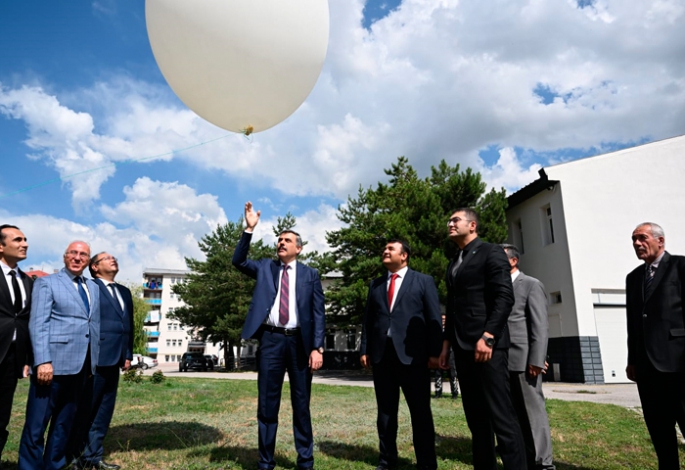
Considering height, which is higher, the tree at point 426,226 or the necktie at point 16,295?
the tree at point 426,226

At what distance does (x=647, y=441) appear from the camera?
5.09 metres

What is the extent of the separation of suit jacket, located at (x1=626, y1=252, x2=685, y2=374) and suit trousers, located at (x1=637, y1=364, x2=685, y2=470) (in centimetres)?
8

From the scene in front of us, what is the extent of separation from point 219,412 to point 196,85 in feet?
16.3

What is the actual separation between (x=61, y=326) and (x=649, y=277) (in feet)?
14.3

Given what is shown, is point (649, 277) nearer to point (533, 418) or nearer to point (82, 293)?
point (533, 418)

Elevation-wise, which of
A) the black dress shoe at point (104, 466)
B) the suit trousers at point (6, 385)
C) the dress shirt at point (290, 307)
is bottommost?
the black dress shoe at point (104, 466)

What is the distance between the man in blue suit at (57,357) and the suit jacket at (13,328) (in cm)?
9

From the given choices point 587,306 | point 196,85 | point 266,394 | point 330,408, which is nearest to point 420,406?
point 266,394

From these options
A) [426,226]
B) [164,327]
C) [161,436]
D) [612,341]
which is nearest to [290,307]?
[161,436]

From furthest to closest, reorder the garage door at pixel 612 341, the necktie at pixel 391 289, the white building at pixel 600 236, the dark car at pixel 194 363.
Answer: the dark car at pixel 194 363 → the white building at pixel 600 236 → the garage door at pixel 612 341 → the necktie at pixel 391 289

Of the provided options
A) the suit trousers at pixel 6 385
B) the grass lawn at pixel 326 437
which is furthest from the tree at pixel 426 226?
the suit trousers at pixel 6 385

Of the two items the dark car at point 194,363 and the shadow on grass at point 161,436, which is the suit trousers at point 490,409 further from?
the dark car at point 194,363

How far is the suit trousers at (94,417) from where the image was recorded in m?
3.80

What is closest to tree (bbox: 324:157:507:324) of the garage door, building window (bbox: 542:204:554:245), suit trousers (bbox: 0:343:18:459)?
building window (bbox: 542:204:554:245)
